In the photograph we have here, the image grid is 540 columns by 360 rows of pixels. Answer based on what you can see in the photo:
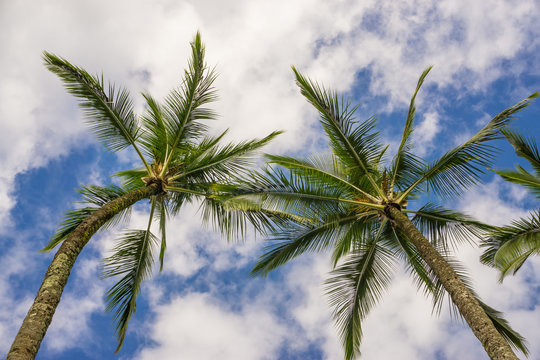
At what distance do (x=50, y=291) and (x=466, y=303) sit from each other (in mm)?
5724

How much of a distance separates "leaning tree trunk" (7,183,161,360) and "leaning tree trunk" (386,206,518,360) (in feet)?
17.6

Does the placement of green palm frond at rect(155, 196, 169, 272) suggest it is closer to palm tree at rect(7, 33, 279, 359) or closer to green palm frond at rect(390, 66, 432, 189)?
palm tree at rect(7, 33, 279, 359)

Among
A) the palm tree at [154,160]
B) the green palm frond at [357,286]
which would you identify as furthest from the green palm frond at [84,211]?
the green palm frond at [357,286]

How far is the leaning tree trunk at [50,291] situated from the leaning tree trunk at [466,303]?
5.36 m

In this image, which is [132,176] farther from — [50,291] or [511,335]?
[511,335]

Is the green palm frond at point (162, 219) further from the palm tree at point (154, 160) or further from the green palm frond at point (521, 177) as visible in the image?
the green palm frond at point (521, 177)

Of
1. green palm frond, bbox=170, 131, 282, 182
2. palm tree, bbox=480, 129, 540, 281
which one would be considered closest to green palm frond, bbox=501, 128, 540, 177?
palm tree, bbox=480, 129, 540, 281

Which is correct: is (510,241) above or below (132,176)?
below

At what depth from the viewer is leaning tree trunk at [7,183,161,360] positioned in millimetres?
4457

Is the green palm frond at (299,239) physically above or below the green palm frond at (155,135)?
below

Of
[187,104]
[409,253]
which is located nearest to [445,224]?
[409,253]

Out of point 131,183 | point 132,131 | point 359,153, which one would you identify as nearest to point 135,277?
point 131,183

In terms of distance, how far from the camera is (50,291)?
5.29 m

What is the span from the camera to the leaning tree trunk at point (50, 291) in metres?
4.46
